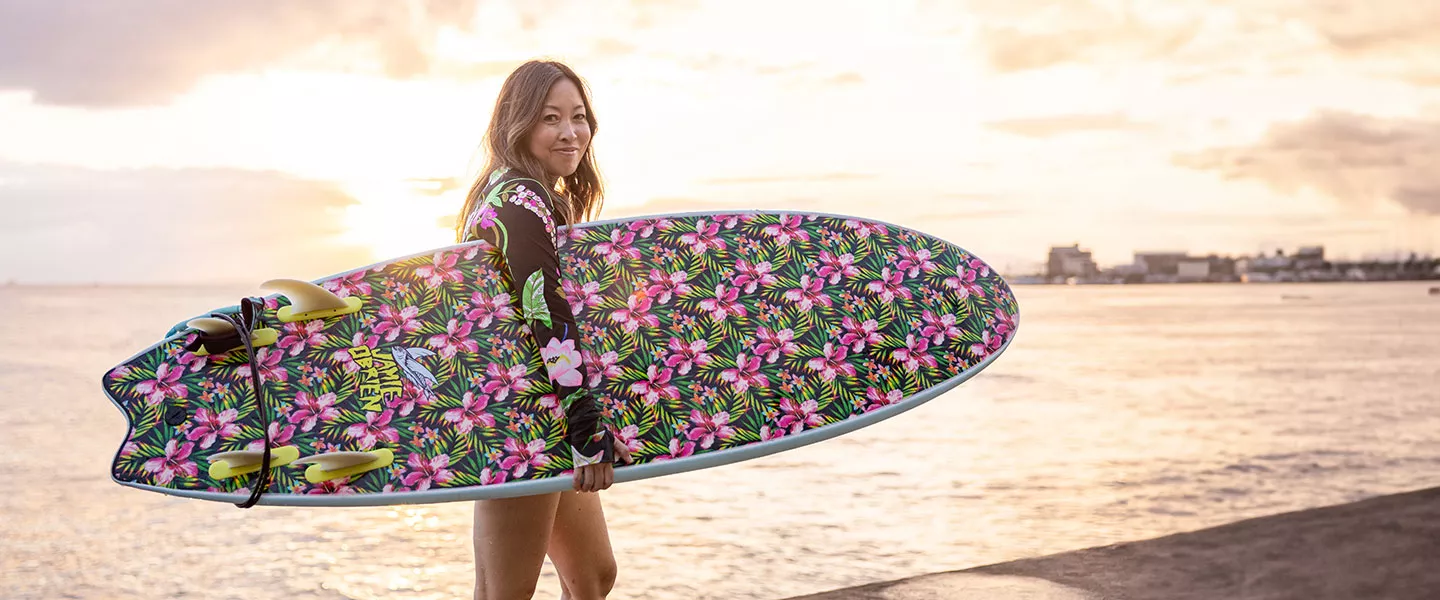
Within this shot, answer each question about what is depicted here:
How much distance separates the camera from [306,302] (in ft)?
6.88

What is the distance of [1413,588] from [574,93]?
3.22 meters

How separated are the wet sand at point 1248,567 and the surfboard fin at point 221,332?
6.57 feet

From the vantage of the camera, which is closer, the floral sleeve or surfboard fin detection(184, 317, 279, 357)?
the floral sleeve

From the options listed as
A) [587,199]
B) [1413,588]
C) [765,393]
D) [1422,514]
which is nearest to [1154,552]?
[1413,588]

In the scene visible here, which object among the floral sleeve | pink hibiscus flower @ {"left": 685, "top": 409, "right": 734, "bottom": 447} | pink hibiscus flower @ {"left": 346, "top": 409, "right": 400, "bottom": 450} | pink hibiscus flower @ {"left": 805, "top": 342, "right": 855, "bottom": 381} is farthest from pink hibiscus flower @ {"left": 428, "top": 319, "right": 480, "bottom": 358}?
pink hibiscus flower @ {"left": 805, "top": 342, "right": 855, "bottom": 381}

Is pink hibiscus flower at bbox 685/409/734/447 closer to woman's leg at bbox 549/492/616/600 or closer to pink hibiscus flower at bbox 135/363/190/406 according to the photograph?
woman's leg at bbox 549/492/616/600

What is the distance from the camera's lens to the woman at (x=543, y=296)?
6.14 feet

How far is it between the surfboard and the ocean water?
2402 mm

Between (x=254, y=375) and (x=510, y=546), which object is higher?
(x=254, y=375)

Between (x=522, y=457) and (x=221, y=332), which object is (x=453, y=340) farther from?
(x=221, y=332)

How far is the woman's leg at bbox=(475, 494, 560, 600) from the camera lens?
1969 mm

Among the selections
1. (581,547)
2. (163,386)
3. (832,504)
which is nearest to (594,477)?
(581,547)

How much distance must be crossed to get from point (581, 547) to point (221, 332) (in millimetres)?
806

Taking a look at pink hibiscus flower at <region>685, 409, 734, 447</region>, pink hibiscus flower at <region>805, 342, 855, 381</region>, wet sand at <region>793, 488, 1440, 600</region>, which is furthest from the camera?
wet sand at <region>793, 488, 1440, 600</region>
